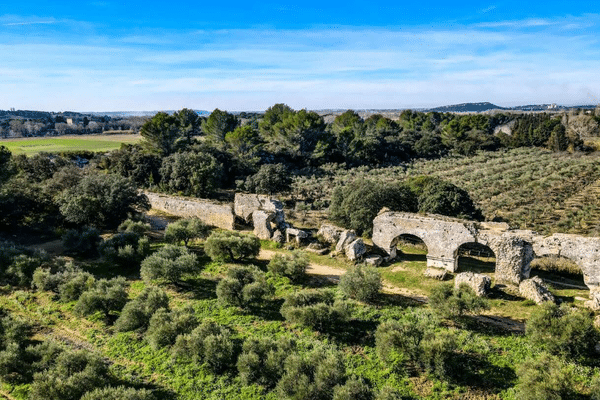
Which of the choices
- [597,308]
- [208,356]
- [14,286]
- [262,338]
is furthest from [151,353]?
[597,308]

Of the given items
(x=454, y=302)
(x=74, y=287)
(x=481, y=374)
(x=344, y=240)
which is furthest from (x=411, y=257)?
(x=74, y=287)

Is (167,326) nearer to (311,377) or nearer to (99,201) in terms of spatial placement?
(311,377)

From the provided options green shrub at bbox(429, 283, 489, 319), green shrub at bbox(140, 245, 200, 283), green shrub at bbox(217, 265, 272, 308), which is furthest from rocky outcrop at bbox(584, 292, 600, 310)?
green shrub at bbox(140, 245, 200, 283)

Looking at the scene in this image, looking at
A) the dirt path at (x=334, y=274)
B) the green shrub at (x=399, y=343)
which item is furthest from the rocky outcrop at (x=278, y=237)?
the green shrub at (x=399, y=343)

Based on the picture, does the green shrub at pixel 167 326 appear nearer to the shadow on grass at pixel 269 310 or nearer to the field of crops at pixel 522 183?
the shadow on grass at pixel 269 310

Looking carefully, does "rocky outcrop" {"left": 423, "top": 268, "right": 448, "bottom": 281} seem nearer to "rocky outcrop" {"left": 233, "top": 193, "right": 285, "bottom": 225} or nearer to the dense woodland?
the dense woodland

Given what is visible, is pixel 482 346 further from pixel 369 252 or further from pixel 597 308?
pixel 369 252
